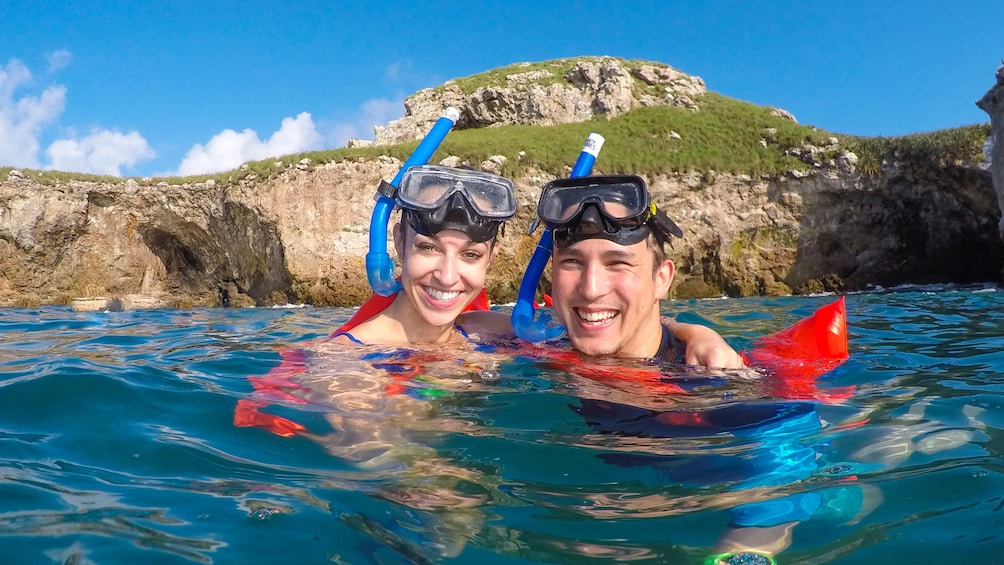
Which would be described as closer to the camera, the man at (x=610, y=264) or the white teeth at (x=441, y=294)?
the man at (x=610, y=264)

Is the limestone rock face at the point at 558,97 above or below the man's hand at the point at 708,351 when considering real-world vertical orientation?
above

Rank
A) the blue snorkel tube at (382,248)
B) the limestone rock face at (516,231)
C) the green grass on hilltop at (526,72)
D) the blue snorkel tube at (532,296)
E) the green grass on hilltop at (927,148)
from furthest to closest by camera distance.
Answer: the green grass on hilltop at (526,72) < the limestone rock face at (516,231) < the green grass on hilltop at (927,148) < the blue snorkel tube at (382,248) < the blue snorkel tube at (532,296)

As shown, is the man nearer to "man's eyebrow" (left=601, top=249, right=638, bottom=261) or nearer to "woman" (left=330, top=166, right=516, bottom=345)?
"man's eyebrow" (left=601, top=249, right=638, bottom=261)

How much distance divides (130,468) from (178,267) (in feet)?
73.1

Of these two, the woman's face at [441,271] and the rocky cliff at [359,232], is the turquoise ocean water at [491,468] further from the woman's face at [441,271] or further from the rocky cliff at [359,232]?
the rocky cliff at [359,232]

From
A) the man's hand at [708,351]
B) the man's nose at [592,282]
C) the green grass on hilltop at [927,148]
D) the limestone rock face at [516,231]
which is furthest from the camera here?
the limestone rock face at [516,231]

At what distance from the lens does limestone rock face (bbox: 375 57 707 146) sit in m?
27.2

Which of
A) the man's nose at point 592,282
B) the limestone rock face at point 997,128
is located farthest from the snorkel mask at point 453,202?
the limestone rock face at point 997,128

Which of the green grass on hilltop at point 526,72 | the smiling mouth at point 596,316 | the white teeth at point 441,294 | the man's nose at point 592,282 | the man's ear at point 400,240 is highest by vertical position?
the green grass on hilltop at point 526,72

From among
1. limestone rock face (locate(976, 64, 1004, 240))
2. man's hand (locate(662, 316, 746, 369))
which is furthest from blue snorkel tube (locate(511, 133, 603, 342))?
limestone rock face (locate(976, 64, 1004, 240))

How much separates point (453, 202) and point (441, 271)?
405 mm

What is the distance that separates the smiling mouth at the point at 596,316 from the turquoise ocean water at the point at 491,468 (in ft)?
1.05

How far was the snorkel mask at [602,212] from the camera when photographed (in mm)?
3344

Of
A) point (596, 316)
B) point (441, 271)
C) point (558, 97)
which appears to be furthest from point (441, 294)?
point (558, 97)
